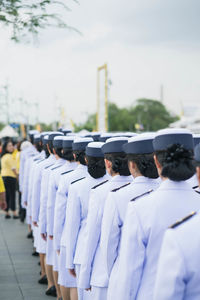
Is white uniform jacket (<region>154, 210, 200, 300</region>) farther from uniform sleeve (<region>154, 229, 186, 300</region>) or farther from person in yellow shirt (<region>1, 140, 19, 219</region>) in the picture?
person in yellow shirt (<region>1, 140, 19, 219</region>)

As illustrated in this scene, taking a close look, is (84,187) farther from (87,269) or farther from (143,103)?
(143,103)

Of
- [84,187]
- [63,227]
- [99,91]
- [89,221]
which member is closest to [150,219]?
[89,221]

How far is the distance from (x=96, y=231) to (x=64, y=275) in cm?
159

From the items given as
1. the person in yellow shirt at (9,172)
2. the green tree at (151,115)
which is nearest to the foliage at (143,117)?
the green tree at (151,115)

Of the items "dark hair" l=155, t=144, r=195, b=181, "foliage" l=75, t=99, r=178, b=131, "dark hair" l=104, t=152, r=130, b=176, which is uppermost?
"dark hair" l=155, t=144, r=195, b=181

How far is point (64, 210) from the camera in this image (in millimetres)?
5141

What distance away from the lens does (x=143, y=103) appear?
4540 inches

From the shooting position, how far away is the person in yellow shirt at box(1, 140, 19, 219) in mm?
11938

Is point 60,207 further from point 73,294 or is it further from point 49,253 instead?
point 49,253

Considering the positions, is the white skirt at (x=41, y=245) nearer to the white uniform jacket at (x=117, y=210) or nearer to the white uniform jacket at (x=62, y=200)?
the white uniform jacket at (x=62, y=200)

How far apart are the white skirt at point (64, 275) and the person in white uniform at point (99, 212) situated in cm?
129

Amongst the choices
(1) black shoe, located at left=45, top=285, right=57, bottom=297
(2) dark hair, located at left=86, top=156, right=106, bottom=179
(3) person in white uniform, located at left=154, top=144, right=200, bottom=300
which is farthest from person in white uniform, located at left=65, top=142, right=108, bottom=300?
(3) person in white uniform, located at left=154, top=144, right=200, bottom=300

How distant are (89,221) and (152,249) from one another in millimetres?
1125

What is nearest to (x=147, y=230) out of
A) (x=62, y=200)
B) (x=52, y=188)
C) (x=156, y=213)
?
(x=156, y=213)
